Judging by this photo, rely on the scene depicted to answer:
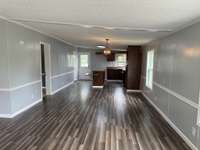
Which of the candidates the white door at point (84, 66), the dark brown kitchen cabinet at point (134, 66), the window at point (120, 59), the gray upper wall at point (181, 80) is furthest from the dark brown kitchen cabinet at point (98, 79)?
the gray upper wall at point (181, 80)

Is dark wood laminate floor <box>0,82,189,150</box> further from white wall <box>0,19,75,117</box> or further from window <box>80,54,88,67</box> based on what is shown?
window <box>80,54,88,67</box>

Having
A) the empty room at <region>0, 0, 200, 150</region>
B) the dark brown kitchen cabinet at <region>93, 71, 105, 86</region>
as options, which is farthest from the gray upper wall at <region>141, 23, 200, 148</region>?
the dark brown kitchen cabinet at <region>93, 71, 105, 86</region>

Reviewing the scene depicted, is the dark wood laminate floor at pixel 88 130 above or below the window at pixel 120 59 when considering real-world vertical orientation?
below

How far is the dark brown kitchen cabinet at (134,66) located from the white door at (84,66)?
4.74 metres

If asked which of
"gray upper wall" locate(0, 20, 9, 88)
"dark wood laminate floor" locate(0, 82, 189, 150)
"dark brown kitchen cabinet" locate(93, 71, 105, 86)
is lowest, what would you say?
"dark wood laminate floor" locate(0, 82, 189, 150)

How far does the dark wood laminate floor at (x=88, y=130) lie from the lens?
2908 millimetres

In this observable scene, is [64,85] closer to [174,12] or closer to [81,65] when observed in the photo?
[81,65]

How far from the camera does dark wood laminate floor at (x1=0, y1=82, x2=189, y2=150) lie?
2.91 m

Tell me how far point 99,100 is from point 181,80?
11.0 feet

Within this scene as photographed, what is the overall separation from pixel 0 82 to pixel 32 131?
1.53 m

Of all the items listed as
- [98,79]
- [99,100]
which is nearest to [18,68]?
[99,100]

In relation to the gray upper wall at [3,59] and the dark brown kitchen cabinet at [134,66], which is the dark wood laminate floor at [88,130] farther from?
the dark brown kitchen cabinet at [134,66]

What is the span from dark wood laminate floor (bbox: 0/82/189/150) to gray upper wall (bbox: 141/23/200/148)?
363 mm

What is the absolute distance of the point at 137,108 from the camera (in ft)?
17.1
